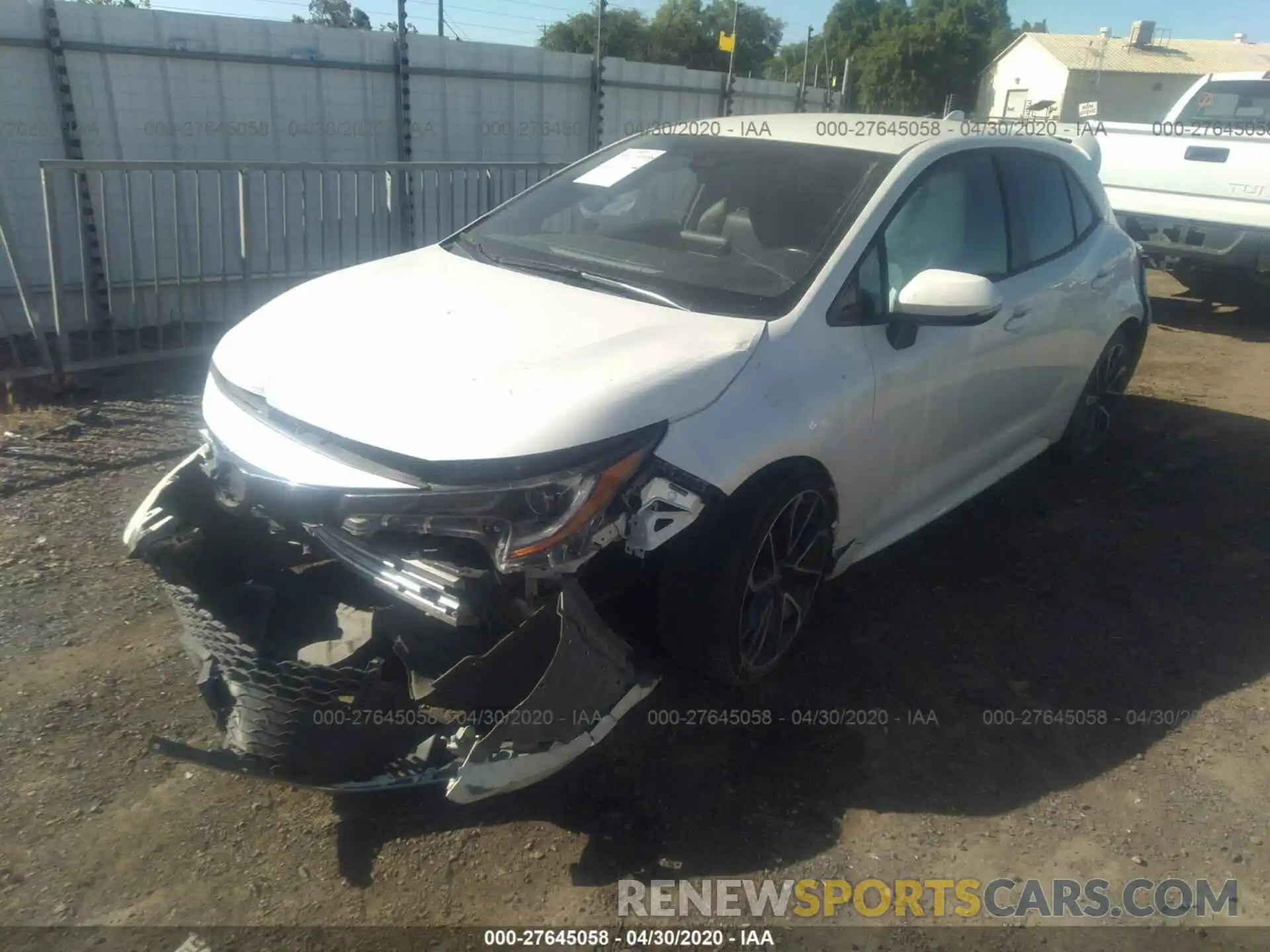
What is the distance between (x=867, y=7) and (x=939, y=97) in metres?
17.5

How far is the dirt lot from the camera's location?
2.49m

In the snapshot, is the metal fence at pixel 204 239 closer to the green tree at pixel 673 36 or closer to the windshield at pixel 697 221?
the windshield at pixel 697 221

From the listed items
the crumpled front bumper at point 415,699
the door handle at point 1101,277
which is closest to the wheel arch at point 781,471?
the crumpled front bumper at point 415,699

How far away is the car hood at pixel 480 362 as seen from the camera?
2.43m

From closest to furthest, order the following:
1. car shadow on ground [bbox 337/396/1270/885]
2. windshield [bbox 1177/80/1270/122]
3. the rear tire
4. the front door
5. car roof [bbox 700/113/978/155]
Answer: car shadow on ground [bbox 337/396/1270/885], the front door, car roof [bbox 700/113/978/155], the rear tire, windshield [bbox 1177/80/1270/122]

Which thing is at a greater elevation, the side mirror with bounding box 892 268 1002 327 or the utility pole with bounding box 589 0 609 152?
the utility pole with bounding box 589 0 609 152

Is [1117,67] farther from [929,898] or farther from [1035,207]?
[929,898]

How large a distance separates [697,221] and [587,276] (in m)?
0.59

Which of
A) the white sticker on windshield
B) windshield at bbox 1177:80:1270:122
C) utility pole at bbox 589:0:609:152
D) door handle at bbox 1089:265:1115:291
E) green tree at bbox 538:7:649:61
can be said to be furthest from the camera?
green tree at bbox 538:7:649:61

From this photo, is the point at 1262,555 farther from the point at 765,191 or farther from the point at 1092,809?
the point at 765,191

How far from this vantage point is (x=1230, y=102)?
1034 centimetres

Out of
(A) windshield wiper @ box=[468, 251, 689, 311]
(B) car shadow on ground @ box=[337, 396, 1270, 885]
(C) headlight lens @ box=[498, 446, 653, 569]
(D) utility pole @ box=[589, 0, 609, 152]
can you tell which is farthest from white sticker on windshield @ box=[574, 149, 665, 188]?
(D) utility pole @ box=[589, 0, 609, 152]

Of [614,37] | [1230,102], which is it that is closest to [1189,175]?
[1230,102]

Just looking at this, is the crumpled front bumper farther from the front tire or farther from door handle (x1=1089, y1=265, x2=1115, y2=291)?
door handle (x1=1089, y1=265, x2=1115, y2=291)
